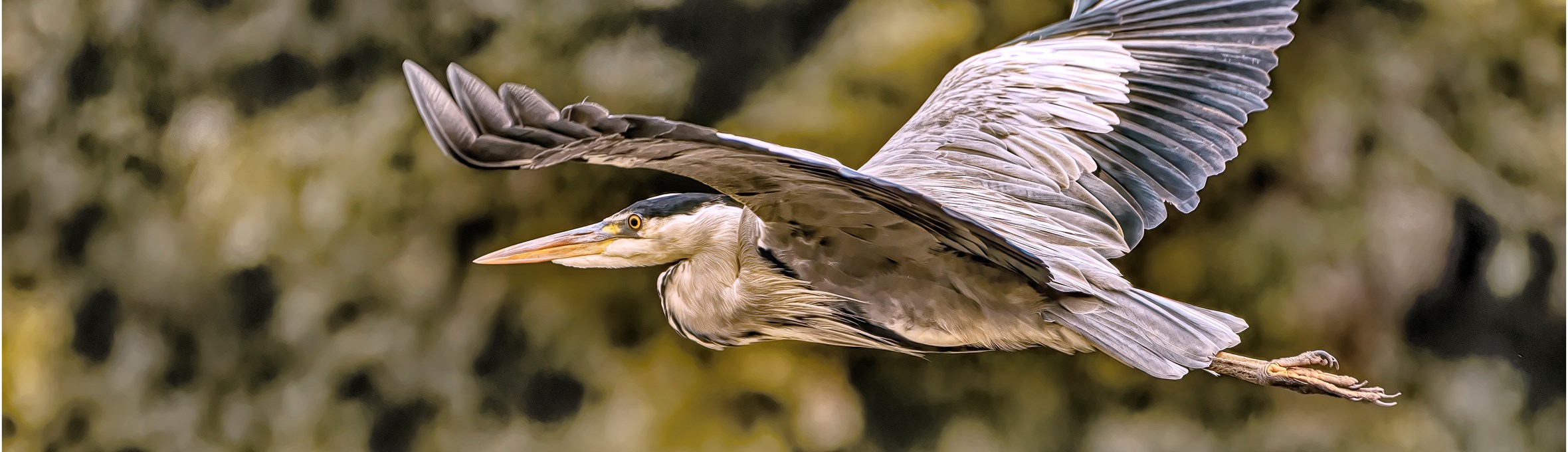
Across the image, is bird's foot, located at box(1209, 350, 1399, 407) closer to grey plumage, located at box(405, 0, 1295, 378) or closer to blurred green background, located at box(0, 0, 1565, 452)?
grey plumage, located at box(405, 0, 1295, 378)

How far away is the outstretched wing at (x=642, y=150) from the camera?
56 centimetres

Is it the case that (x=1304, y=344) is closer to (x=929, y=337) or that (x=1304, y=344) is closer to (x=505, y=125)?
(x=929, y=337)

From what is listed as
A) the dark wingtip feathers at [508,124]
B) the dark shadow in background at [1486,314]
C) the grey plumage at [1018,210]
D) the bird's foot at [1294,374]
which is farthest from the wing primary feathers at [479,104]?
the dark shadow in background at [1486,314]

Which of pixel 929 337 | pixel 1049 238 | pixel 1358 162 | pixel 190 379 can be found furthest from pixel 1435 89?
pixel 190 379

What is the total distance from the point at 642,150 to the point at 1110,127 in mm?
562

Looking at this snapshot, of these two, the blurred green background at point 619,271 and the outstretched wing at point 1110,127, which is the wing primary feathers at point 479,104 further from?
the blurred green background at point 619,271

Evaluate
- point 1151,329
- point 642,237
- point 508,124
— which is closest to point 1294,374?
point 1151,329

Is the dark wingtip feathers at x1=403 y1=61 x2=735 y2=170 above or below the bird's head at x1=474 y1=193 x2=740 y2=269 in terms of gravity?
above

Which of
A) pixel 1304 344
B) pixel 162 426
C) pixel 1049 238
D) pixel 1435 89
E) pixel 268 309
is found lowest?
pixel 162 426

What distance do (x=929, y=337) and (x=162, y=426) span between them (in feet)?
4.12

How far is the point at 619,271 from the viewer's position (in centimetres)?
137

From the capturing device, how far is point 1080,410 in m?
1.37

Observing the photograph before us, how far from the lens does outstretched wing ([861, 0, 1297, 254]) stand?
995 mm

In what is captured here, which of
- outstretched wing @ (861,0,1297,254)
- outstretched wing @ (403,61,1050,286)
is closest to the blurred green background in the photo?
outstretched wing @ (861,0,1297,254)
